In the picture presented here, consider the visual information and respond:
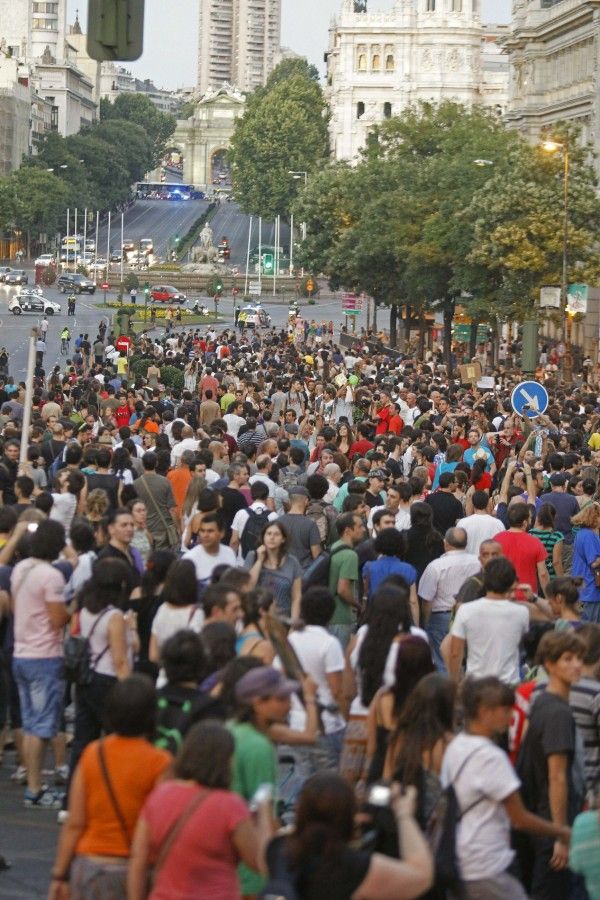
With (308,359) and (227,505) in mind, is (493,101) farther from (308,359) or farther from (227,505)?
(227,505)

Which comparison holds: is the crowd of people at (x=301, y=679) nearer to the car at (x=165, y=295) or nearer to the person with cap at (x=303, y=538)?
the person with cap at (x=303, y=538)

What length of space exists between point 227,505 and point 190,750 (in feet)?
31.5

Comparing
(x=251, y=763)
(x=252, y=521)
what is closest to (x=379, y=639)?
(x=251, y=763)

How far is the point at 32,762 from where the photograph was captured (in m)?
11.8

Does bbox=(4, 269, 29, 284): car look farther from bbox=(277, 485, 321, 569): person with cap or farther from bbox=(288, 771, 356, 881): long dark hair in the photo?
bbox=(288, 771, 356, 881): long dark hair

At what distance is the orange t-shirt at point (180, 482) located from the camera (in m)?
18.2

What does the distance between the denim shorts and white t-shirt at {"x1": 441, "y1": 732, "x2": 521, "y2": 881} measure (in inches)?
153

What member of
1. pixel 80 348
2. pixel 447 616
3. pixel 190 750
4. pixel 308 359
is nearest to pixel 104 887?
pixel 190 750

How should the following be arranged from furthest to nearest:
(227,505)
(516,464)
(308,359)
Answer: (308,359) → (516,464) → (227,505)

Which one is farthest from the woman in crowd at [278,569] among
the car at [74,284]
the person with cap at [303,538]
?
the car at [74,284]

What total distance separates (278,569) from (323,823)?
660 centimetres

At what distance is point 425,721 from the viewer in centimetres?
837

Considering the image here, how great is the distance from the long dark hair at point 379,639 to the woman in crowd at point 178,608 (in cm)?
88

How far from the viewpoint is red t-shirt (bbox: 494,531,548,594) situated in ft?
46.9
